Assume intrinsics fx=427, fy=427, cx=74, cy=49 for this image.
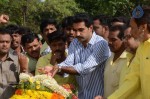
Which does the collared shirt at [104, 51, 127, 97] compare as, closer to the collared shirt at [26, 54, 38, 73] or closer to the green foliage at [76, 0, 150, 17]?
the collared shirt at [26, 54, 38, 73]

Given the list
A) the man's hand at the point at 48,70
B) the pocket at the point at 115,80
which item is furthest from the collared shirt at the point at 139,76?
the man's hand at the point at 48,70

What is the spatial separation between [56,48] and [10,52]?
0.73m

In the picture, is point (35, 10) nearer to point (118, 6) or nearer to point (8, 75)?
point (118, 6)

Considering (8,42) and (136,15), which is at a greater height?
(136,15)

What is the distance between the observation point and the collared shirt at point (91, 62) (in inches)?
190

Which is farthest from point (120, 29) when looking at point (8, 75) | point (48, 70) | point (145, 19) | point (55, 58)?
point (8, 75)

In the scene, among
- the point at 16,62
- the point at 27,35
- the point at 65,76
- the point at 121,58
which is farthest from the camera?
the point at 27,35

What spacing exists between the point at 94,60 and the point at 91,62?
0.15 ft

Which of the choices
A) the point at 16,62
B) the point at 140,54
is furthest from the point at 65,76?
the point at 140,54

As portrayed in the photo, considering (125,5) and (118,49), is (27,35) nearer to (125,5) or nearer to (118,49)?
(118,49)

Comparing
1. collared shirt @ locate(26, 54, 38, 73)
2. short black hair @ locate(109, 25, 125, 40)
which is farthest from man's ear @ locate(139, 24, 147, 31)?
collared shirt @ locate(26, 54, 38, 73)

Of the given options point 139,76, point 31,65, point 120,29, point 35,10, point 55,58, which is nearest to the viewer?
point 139,76

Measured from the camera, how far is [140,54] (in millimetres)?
3715

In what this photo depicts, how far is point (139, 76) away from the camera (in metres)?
3.76
